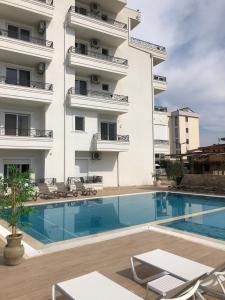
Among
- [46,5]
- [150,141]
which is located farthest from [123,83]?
[46,5]

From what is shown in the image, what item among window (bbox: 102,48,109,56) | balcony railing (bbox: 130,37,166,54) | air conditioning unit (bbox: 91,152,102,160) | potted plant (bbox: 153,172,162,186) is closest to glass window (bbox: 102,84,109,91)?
window (bbox: 102,48,109,56)

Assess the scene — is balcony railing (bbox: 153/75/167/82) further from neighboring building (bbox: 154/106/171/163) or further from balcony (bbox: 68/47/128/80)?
balcony (bbox: 68/47/128/80)

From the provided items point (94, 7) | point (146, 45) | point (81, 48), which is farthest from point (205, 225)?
point (146, 45)

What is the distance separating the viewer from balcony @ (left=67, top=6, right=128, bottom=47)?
23.0 m

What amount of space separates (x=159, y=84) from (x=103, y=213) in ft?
62.5

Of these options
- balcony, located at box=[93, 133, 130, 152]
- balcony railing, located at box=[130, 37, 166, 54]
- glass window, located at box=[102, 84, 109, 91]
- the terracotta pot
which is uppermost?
balcony railing, located at box=[130, 37, 166, 54]

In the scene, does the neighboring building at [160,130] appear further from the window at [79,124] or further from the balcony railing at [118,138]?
the window at [79,124]

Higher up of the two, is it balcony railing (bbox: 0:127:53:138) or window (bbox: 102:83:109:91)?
window (bbox: 102:83:109:91)

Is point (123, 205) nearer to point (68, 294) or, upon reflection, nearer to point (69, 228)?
point (69, 228)

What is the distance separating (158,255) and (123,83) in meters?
22.8

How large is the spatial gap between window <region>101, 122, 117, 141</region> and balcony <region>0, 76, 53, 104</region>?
6.22m

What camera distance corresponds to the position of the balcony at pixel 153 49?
28.5 meters

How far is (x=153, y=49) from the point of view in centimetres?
2950

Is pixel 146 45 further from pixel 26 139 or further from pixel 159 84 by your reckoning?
pixel 26 139
